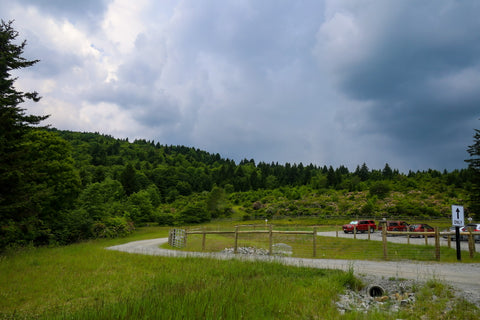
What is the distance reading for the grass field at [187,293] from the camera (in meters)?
5.34

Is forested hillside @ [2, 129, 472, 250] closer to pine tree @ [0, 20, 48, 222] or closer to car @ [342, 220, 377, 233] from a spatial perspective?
pine tree @ [0, 20, 48, 222]

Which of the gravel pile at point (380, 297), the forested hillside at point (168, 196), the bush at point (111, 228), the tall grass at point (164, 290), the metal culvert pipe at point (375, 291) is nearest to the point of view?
the tall grass at point (164, 290)

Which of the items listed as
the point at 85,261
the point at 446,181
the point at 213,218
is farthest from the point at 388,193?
the point at 85,261

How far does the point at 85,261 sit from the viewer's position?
13008 mm

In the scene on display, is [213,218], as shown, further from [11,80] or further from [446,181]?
[446,181]

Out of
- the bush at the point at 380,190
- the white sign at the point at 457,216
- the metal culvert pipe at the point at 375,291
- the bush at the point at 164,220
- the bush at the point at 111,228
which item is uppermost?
the bush at the point at 380,190

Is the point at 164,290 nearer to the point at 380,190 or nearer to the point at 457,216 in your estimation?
the point at 457,216

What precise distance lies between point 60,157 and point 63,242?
9.91 m

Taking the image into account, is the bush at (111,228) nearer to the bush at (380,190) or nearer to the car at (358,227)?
the car at (358,227)

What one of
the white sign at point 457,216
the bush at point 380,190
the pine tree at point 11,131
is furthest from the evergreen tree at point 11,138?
the bush at point 380,190

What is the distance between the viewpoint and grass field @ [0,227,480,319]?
17.5 feet

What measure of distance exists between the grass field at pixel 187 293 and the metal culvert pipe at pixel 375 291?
0.33 m

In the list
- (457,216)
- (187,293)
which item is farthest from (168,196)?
(187,293)

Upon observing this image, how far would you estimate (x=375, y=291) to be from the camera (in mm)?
8875
